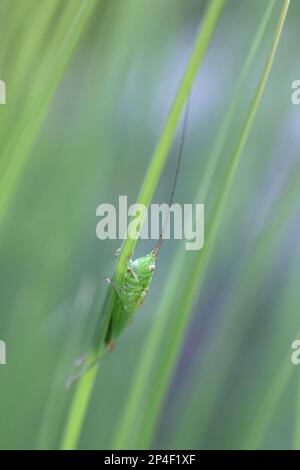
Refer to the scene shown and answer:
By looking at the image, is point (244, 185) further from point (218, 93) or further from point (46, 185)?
point (46, 185)

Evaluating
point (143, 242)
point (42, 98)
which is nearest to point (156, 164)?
point (42, 98)

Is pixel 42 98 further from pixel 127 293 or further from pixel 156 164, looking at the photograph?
pixel 127 293

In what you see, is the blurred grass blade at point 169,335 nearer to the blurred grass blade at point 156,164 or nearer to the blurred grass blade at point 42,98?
the blurred grass blade at point 156,164

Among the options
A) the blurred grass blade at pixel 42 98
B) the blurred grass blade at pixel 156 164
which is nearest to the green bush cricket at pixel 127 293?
the blurred grass blade at pixel 156 164

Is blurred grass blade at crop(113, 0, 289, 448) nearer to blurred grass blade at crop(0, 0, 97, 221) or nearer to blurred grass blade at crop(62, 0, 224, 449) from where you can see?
blurred grass blade at crop(62, 0, 224, 449)
